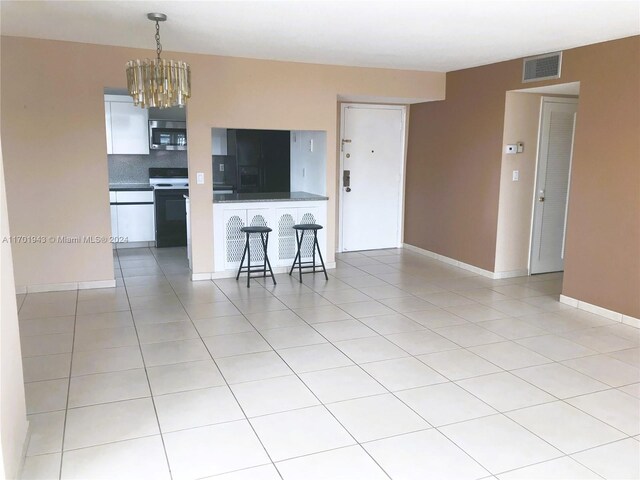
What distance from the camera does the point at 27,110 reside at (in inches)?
188

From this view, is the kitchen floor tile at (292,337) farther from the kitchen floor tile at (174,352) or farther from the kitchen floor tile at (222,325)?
the kitchen floor tile at (174,352)

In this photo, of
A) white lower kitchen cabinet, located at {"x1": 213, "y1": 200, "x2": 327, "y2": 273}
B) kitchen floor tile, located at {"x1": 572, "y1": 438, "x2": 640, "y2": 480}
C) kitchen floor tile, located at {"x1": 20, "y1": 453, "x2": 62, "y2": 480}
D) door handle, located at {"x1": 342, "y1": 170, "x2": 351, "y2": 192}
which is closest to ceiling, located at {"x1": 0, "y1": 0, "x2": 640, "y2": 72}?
white lower kitchen cabinet, located at {"x1": 213, "y1": 200, "x2": 327, "y2": 273}

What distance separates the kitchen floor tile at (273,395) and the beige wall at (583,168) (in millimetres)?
3026

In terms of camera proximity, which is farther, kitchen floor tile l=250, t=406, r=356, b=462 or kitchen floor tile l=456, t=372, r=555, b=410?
kitchen floor tile l=456, t=372, r=555, b=410

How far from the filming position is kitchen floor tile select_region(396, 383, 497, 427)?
2791 mm

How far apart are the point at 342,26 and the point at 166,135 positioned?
4.08 metres

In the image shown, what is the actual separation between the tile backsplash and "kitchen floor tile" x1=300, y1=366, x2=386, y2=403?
531 centimetres

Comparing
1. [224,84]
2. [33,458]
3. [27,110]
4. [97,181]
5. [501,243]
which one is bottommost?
[33,458]

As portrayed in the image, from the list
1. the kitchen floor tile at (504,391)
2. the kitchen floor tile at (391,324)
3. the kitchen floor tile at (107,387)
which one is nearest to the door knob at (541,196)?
the kitchen floor tile at (391,324)

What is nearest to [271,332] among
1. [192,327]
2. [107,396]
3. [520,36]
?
[192,327]

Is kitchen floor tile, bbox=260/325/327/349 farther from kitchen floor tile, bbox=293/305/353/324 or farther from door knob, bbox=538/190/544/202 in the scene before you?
door knob, bbox=538/190/544/202

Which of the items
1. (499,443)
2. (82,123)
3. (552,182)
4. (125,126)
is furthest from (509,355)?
(125,126)

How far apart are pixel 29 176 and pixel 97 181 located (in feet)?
1.95

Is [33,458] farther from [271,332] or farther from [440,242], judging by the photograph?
[440,242]
